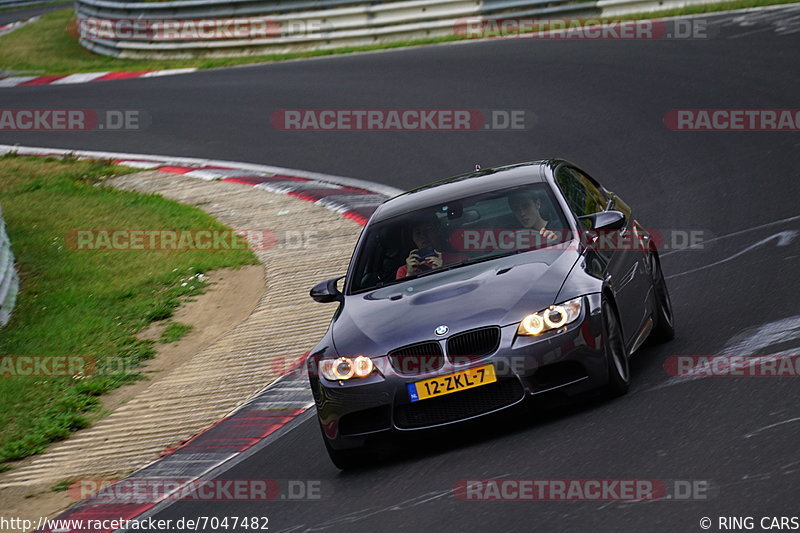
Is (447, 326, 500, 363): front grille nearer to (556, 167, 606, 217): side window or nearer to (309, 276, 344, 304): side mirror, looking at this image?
(309, 276, 344, 304): side mirror

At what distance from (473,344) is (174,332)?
514 centimetres

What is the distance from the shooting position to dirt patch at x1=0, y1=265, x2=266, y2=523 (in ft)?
25.8

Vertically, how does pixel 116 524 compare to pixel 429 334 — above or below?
below

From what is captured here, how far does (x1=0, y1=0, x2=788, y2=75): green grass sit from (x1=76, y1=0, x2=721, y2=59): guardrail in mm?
282

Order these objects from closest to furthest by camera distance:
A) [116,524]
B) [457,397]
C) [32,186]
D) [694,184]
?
1. [457,397]
2. [116,524]
3. [694,184]
4. [32,186]

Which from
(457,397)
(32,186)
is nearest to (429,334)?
(457,397)

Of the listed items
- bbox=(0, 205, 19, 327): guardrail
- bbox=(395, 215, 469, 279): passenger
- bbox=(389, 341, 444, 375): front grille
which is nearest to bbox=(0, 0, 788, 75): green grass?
bbox=(0, 205, 19, 327): guardrail

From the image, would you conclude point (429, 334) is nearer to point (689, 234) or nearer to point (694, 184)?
point (689, 234)

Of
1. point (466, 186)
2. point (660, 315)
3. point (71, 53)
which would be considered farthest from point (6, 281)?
point (71, 53)

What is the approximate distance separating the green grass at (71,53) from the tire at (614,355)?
15406mm

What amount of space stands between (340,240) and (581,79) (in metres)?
6.69

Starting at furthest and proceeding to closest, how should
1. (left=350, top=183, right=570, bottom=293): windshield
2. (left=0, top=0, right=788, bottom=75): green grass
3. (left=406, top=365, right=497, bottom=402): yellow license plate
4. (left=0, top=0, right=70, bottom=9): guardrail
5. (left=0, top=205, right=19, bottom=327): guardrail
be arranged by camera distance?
(left=0, top=0, right=70, bottom=9): guardrail, (left=0, top=0, right=788, bottom=75): green grass, (left=0, top=205, right=19, bottom=327): guardrail, (left=350, top=183, right=570, bottom=293): windshield, (left=406, top=365, right=497, bottom=402): yellow license plate

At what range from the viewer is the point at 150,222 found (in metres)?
15.0

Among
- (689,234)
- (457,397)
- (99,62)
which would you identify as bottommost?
(99,62)
